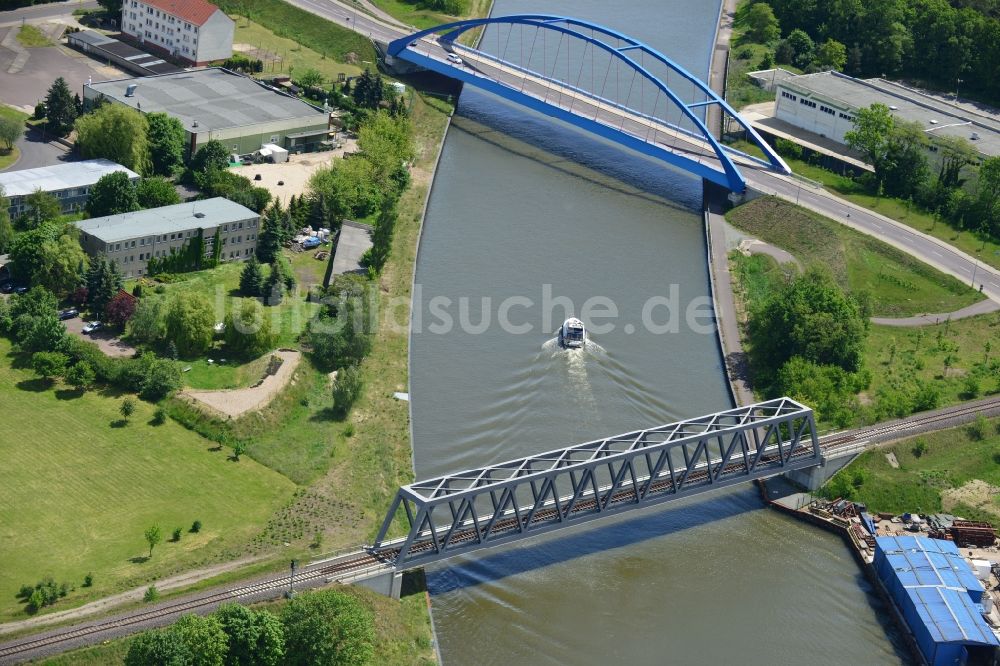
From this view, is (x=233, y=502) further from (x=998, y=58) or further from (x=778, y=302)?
(x=998, y=58)

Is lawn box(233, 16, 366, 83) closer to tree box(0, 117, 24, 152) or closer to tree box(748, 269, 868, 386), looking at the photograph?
tree box(0, 117, 24, 152)

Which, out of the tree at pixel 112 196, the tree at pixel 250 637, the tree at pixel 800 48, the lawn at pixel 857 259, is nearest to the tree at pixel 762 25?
the tree at pixel 800 48

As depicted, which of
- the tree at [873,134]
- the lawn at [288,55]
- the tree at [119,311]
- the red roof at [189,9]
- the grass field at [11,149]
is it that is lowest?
the grass field at [11,149]

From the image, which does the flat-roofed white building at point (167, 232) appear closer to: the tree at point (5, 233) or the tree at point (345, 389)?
the tree at point (5, 233)

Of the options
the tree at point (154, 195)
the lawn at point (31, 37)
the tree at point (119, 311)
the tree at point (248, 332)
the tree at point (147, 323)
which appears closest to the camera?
the tree at point (147, 323)

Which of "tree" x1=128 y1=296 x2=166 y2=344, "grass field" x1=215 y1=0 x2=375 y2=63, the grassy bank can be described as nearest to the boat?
"tree" x1=128 y1=296 x2=166 y2=344

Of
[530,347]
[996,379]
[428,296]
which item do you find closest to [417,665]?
[530,347]

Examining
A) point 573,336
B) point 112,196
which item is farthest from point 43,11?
point 573,336
